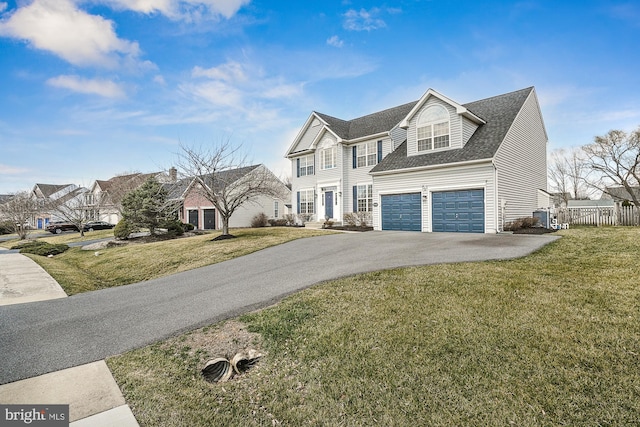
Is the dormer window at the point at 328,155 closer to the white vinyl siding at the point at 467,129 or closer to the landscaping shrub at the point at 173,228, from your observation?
the white vinyl siding at the point at 467,129

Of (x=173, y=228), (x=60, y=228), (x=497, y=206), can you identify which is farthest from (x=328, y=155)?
(x=60, y=228)

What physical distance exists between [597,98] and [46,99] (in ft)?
107

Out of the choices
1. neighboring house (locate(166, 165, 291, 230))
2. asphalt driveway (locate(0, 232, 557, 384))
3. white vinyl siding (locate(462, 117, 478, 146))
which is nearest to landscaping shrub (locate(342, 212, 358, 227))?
white vinyl siding (locate(462, 117, 478, 146))

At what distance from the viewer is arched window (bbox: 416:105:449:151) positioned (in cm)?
1739

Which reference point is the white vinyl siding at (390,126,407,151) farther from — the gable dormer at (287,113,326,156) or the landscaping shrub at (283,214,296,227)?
the landscaping shrub at (283,214,296,227)

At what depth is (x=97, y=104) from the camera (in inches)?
721

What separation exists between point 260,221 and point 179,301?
79.5 ft

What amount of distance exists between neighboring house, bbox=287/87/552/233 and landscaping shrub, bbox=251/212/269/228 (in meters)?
9.68

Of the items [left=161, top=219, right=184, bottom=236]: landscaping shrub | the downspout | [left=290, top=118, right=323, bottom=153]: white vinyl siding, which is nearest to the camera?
the downspout

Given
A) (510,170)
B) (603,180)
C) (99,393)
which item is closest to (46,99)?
(99,393)

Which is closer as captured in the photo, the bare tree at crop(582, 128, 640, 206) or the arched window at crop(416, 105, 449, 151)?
the arched window at crop(416, 105, 449, 151)

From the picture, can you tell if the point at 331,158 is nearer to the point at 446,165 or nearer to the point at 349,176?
the point at 349,176

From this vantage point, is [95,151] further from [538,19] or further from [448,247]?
[538,19]

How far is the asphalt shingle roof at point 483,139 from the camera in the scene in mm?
15804
